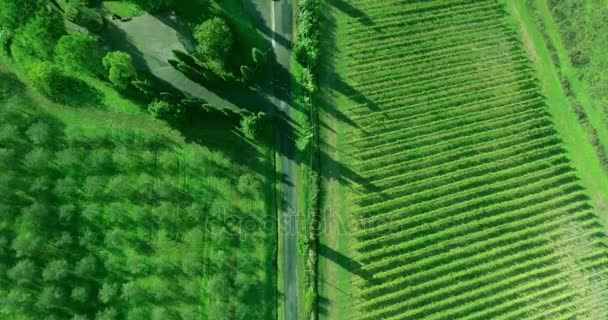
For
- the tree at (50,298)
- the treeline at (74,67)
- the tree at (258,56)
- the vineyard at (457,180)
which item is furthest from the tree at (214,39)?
the tree at (50,298)

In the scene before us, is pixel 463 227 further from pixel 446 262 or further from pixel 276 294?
pixel 276 294

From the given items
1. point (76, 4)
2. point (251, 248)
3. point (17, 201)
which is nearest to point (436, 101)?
point (251, 248)

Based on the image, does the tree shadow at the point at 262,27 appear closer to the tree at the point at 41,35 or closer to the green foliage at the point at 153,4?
the green foliage at the point at 153,4

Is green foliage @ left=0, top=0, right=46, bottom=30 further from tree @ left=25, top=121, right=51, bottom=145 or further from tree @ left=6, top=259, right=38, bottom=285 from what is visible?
tree @ left=6, top=259, right=38, bottom=285

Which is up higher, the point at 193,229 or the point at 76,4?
the point at 76,4

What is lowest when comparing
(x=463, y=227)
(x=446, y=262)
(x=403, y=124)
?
(x=446, y=262)
